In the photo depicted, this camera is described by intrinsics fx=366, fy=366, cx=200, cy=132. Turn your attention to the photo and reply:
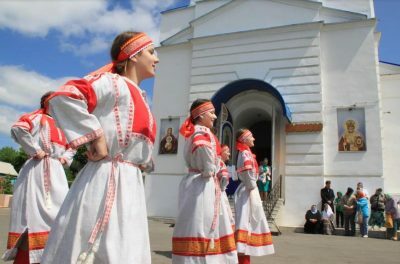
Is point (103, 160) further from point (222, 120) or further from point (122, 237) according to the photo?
point (222, 120)

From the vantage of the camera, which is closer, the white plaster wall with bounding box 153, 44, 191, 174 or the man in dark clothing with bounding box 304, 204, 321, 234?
the man in dark clothing with bounding box 304, 204, 321, 234

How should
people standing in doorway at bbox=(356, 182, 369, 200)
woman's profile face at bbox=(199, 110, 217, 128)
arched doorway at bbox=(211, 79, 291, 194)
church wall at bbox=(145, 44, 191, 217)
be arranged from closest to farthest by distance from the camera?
woman's profile face at bbox=(199, 110, 217, 128), people standing in doorway at bbox=(356, 182, 369, 200), arched doorway at bbox=(211, 79, 291, 194), church wall at bbox=(145, 44, 191, 217)

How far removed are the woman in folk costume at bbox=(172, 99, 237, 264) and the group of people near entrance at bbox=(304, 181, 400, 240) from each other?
1007 cm

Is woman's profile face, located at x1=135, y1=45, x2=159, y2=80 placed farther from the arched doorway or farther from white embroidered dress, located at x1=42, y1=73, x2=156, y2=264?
the arched doorway

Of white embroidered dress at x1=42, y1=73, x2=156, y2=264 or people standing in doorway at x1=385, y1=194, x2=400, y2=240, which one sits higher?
white embroidered dress at x1=42, y1=73, x2=156, y2=264

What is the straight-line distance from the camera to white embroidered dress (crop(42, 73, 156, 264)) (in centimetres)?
210

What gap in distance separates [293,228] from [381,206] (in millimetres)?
3454

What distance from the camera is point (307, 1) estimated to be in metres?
17.6

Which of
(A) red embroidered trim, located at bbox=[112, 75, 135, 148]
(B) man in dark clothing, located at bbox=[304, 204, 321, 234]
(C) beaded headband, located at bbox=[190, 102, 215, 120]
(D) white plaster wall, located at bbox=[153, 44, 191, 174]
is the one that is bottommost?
(B) man in dark clothing, located at bbox=[304, 204, 321, 234]

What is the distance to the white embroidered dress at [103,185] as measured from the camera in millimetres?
2098

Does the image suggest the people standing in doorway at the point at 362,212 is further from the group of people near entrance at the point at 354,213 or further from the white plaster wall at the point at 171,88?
the white plaster wall at the point at 171,88

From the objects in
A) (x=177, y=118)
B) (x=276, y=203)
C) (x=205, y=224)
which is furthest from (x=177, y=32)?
(x=205, y=224)

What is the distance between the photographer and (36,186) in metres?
4.06

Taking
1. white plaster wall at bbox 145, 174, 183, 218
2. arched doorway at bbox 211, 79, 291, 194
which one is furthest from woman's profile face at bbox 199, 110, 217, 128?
white plaster wall at bbox 145, 174, 183, 218
